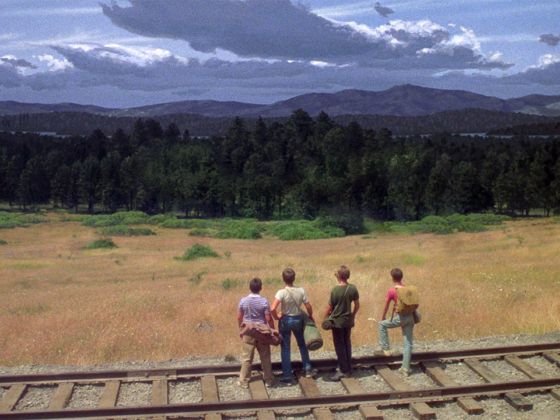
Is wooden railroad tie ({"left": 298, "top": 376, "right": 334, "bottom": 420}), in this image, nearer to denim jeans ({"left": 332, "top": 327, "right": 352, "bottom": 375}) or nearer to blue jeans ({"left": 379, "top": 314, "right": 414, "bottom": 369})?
denim jeans ({"left": 332, "top": 327, "right": 352, "bottom": 375})

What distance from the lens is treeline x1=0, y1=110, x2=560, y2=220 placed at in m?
82.8

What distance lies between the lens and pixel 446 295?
16.3 metres

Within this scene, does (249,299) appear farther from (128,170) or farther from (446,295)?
(128,170)

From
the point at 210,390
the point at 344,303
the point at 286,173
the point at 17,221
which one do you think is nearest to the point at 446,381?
the point at 344,303

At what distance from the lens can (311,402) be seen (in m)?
8.81

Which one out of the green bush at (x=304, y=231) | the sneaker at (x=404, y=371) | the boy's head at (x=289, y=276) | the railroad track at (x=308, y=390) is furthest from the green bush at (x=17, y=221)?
the sneaker at (x=404, y=371)

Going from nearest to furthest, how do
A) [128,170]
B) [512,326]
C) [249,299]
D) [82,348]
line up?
[249,299]
[82,348]
[512,326]
[128,170]

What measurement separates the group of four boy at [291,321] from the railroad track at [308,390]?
0.79 ft

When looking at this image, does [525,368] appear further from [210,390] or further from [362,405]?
[210,390]

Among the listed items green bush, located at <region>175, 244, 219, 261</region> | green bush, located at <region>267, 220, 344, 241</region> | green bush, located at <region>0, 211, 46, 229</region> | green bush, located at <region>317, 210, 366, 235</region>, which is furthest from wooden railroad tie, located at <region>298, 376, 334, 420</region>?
green bush, located at <region>0, 211, 46, 229</region>

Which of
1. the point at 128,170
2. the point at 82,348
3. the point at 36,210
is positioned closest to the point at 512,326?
the point at 82,348

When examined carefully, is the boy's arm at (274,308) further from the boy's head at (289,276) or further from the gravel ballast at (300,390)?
the gravel ballast at (300,390)

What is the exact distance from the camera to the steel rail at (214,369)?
9703mm

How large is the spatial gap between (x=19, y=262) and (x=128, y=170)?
2465 inches
